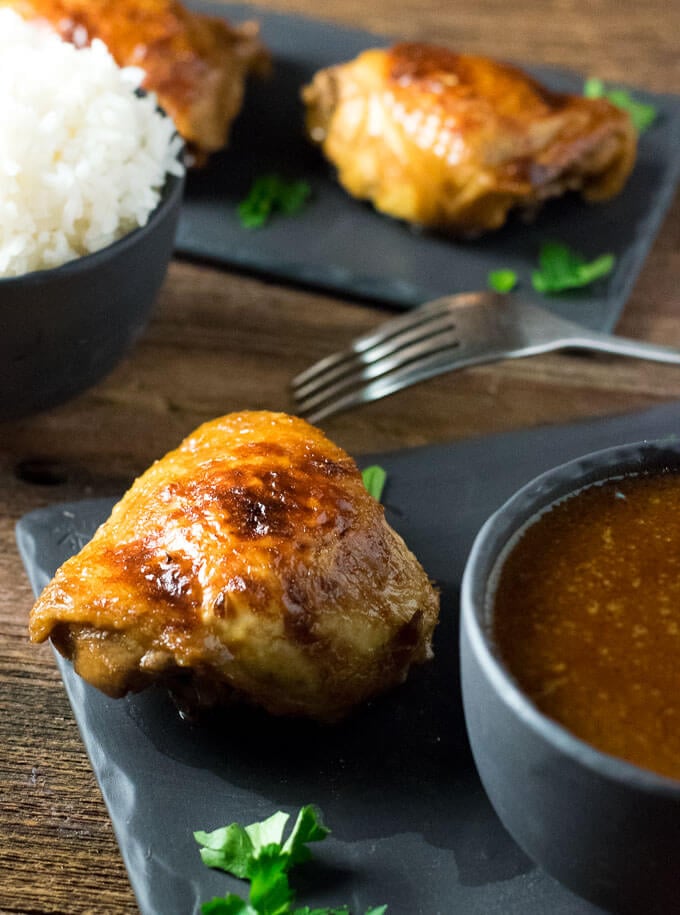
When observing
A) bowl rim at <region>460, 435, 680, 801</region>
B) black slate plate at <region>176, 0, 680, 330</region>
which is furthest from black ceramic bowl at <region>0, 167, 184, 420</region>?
bowl rim at <region>460, 435, 680, 801</region>

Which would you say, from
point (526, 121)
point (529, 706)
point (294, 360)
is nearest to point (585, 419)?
point (294, 360)

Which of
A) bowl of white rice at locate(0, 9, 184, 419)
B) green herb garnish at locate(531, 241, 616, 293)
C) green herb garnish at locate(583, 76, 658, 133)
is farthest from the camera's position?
green herb garnish at locate(583, 76, 658, 133)

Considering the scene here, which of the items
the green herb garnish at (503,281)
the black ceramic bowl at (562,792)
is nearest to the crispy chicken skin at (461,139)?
the green herb garnish at (503,281)

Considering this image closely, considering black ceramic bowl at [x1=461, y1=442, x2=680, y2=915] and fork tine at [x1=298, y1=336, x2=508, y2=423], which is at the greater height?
black ceramic bowl at [x1=461, y1=442, x2=680, y2=915]

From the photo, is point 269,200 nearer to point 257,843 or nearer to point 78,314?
point 78,314

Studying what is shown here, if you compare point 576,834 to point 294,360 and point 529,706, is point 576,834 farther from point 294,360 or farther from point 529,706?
point 294,360

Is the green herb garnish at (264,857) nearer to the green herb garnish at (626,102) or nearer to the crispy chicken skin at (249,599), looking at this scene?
the crispy chicken skin at (249,599)

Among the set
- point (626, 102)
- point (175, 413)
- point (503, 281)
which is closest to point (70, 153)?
point (175, 413)

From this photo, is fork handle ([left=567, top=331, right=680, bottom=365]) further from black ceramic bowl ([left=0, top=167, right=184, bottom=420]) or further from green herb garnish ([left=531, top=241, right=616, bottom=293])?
black ceramic bowl ([left=0, top=167, right=184, bottom=420])
